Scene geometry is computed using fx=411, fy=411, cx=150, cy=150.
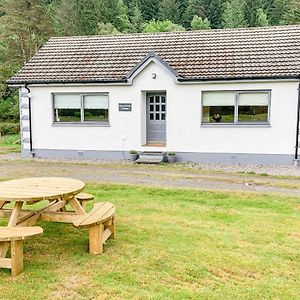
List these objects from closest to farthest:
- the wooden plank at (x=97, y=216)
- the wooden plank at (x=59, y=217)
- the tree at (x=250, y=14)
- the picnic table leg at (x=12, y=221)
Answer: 1. the picnic table leg at (x=12, y=221)
2. the wooden plank at (x=97, y=216)
3. the wooden plank at (x=59, y=217)
4. the tree at (x=250, y=14)

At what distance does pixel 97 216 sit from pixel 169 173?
6.86 meters

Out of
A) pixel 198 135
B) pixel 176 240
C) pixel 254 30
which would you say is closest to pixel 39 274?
pixel 176 240

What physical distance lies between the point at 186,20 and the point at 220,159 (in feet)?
179

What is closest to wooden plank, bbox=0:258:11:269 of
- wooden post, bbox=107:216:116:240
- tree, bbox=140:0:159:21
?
wooden post, bbox=107:216:116:240

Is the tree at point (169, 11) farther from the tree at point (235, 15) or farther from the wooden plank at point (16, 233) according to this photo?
the wooden plank at point (16, 233)

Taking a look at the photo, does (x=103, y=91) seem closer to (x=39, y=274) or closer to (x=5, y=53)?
(x=39, y=274)

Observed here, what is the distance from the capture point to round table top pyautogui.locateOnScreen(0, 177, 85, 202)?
5492 mm

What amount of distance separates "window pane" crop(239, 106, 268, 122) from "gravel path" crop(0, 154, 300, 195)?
1.72 metres

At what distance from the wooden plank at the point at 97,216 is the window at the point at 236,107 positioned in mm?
9074

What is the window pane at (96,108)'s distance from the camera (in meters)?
15.6

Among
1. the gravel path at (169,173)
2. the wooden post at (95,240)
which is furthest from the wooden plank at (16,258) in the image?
the gravel path at (169,173)

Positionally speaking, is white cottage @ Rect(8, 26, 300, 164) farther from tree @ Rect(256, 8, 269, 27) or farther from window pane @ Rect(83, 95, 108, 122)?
tree @ Rect(256, 8, 269, 27)

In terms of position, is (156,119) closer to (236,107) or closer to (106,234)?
(236,107)

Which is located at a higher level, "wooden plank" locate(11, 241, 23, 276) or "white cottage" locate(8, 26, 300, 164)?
"white cottage" locate(8, 26, 300, 164)
